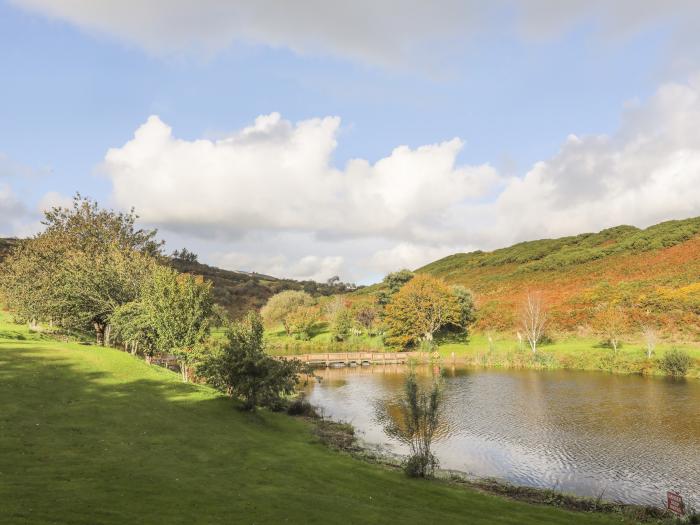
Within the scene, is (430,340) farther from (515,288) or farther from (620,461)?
(620,461)

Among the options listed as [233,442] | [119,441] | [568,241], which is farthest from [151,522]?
[568,241]

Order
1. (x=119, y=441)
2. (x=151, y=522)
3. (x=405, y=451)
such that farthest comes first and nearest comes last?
(x=405, y=451), (x=119, y=441), (x=151, y=522)

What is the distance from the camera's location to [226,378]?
31.6 meters

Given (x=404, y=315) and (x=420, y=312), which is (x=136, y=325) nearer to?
(x=404, y=315)

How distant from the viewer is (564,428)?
3481cm

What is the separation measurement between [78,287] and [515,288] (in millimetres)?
92929

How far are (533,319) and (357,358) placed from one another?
2898 cm

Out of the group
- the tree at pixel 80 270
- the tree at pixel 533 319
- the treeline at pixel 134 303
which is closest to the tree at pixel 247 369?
the treeline at pixel 134 303

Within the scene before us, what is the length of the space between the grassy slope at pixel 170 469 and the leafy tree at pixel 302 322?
6431cm

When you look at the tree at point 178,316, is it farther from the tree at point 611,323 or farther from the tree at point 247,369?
the tree at point 611,323

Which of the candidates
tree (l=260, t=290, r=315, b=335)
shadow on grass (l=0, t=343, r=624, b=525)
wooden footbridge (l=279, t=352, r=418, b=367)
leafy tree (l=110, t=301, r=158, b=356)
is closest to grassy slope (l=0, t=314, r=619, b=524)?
shadow on grass (l=0, t=343, r=624, b=525)

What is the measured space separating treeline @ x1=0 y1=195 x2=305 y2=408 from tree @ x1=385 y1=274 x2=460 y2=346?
4123cm

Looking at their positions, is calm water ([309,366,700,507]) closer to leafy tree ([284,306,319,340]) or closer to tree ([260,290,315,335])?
leafy tree ([284,306,319,340])

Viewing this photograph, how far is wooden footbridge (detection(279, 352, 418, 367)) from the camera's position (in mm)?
76438
